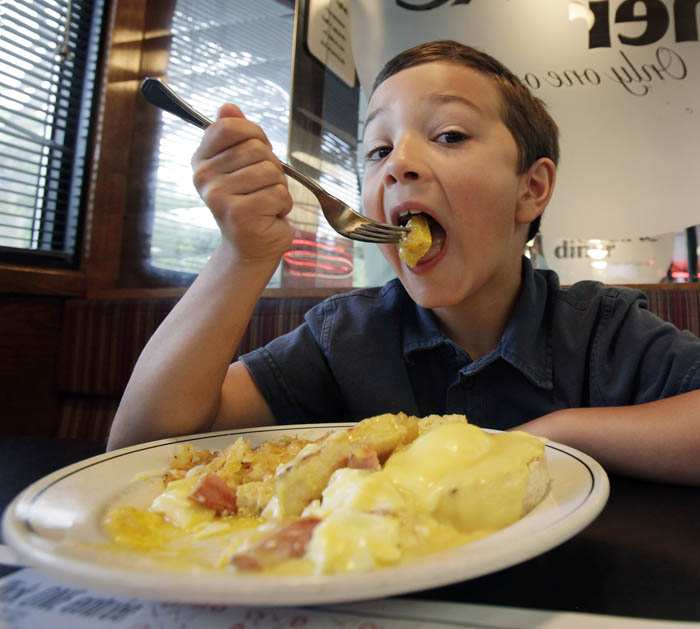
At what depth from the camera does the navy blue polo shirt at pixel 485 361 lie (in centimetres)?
116

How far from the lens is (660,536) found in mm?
567

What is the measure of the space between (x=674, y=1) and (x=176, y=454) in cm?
291

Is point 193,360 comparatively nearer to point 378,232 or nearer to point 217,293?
point 217,293

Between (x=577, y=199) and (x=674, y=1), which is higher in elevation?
(x=674, y=1)

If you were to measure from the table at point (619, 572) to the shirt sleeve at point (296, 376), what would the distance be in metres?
0.67

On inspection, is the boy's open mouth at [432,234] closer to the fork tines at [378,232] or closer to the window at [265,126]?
the fork tines at [378,232]

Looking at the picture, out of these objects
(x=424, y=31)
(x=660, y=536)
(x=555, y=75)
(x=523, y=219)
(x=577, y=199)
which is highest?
(x=424, y=31)

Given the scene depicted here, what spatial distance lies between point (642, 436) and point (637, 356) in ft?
1.16

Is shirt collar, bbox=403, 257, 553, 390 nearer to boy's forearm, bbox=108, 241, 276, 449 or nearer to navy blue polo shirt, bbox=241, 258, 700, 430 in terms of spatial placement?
navy blue polo shirt, bbox=241, 258, 700, 430

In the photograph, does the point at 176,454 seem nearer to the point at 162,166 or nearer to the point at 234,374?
the point at 234,374

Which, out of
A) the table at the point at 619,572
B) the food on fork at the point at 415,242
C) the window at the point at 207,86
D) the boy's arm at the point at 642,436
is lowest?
the table at the point at 619,572

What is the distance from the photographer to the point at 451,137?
117 cm

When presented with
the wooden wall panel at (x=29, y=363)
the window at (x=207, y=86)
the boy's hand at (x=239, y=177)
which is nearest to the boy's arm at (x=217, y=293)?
the boy's hand at (x=239, y=177)

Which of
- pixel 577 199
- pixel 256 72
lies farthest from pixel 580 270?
pixel 256 72
